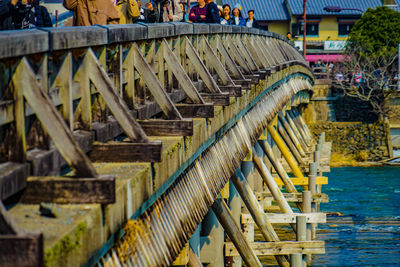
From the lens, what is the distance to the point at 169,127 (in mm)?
6402

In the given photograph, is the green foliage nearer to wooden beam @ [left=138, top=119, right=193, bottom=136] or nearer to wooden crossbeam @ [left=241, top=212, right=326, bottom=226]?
wooden crossbeam @ [left=241, top=212, right=326, bottom=226]

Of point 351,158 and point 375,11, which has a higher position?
point 375,11

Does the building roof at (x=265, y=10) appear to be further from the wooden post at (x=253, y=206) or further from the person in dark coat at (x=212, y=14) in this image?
the person in dark coat at (x=212, y=14)

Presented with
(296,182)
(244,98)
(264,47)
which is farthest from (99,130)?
(296,182)

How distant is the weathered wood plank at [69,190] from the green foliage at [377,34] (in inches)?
1897

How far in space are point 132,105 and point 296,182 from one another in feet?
54.7

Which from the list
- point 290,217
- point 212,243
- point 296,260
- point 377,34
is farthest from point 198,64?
point 377,34

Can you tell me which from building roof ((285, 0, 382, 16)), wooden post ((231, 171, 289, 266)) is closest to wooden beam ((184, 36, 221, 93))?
wooden post ((231, 171, 289, 266))

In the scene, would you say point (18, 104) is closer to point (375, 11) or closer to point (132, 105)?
Answer: point (132, 105)

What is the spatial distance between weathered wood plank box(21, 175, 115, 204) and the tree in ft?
142

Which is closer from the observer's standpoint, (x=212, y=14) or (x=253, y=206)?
(x=212, y=14)

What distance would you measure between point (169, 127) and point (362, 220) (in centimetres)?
2247

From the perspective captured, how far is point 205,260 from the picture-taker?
12.8 metres

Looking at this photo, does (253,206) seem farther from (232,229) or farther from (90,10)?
(90,10)
